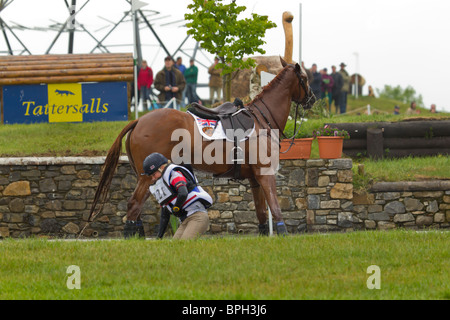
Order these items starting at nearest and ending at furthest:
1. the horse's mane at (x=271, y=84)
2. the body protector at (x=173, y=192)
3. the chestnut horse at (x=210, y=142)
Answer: the body protector at (x=173, y=192)
the chestnut horse at (x=210, y=142)
the horse's mane at (x=271, y=84)

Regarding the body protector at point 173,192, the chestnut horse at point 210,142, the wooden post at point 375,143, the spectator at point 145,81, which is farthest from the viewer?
the spectator at point 145,81

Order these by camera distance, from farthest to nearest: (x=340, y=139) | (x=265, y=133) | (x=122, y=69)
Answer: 1. (x=122, y=69)
2. (x=340, y=139)
3. (x=265, y=133)

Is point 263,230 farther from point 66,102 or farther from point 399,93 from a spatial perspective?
point 399,93

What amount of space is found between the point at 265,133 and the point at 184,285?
4.75 metres

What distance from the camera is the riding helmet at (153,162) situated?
10.3 metres

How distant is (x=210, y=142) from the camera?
11492 mm

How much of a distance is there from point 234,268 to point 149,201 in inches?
321

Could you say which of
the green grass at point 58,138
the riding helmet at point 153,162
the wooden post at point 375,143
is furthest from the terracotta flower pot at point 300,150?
the riding helmet at point 153,162

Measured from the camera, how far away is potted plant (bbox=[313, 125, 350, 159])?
16156 mm

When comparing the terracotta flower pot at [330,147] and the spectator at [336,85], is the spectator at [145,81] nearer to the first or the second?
the spectator at [336,85]

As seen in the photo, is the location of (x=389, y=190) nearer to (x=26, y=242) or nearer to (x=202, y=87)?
(x=26, y=242)

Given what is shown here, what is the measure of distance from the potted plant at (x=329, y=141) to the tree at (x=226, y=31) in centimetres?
356

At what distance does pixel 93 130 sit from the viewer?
1917 centimetres
